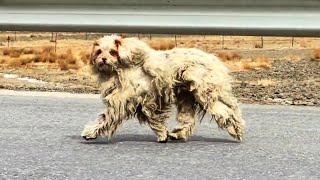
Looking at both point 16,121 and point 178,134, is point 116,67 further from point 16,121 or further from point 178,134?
point 16,121

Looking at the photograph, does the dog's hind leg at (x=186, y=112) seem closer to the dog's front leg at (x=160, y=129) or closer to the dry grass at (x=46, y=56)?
the dog's front leg at (x=160, y=129)

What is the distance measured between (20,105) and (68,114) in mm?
1387

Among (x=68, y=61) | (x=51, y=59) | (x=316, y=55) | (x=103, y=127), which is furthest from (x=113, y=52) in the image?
(x=51, y=59)

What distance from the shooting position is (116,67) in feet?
21.8

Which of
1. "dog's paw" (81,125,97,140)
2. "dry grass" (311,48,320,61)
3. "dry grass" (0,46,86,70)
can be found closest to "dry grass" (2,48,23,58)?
"dry grass" (0,46,86,70)

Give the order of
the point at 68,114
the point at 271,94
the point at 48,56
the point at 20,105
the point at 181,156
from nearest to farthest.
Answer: the point at 181,156 → the point at 68,114 → the point at 20,105 → the point at 271,94 → the point at 48,56

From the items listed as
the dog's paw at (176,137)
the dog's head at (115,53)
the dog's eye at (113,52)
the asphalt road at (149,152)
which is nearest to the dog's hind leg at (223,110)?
the asphalt road at (149,152)

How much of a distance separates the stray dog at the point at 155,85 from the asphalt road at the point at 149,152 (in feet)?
0.57

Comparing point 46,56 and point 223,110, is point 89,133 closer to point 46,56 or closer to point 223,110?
point 223,110

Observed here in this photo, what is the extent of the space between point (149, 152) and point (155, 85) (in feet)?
3.38

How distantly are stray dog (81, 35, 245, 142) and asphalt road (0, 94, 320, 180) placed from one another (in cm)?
17

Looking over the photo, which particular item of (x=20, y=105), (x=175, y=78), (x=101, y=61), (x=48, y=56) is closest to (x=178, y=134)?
(x=175, y=78)

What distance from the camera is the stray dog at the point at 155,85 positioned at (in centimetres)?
663

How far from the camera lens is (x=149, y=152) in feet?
19.2
